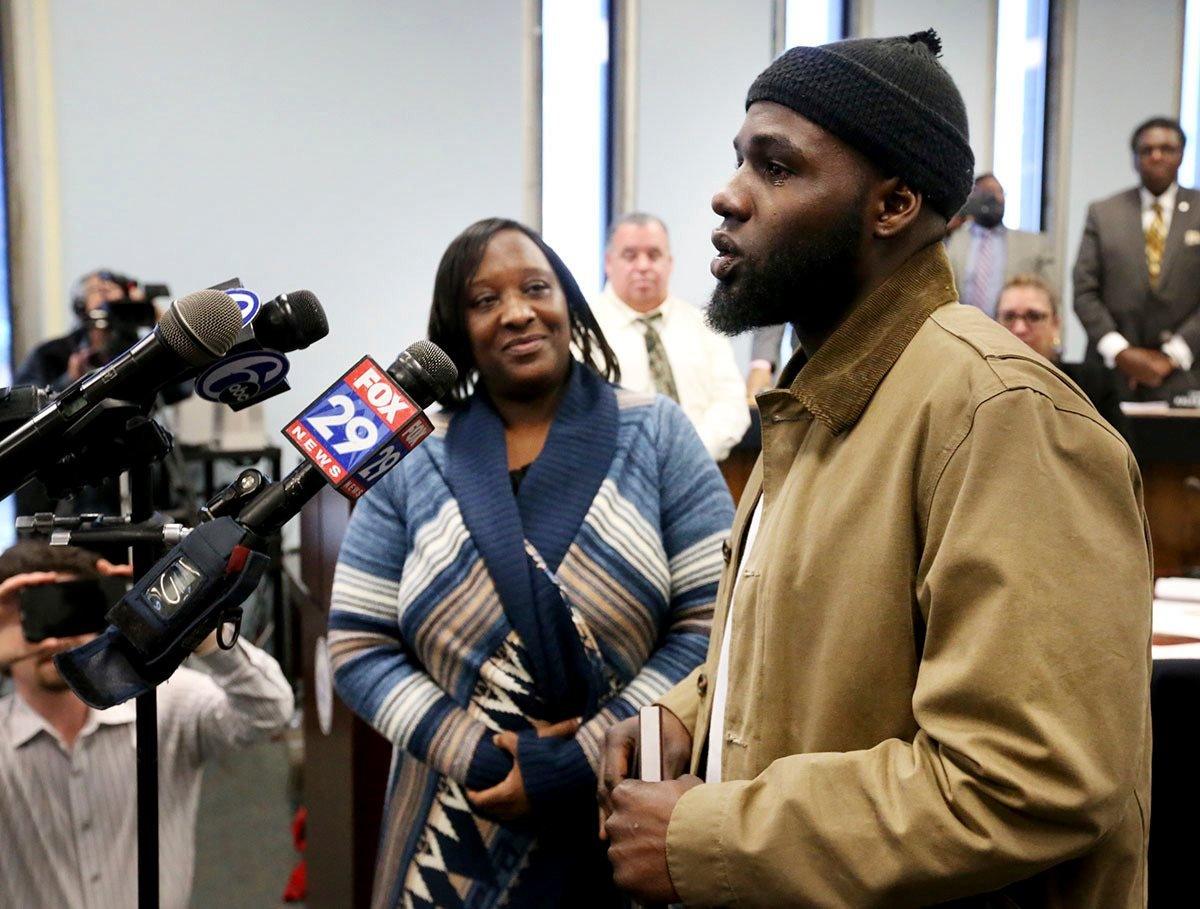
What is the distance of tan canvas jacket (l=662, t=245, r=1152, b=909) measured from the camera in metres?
0.84

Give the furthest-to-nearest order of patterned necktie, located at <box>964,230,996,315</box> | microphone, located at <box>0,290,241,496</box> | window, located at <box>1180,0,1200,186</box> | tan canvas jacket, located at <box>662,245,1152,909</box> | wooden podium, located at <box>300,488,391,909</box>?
window, located at <box>1180,0,1200,186</box> < patterned necktie, located at <box>964,230,996,315</box> < wooden podium, located at <box>300,488,391,909</box> < microphone, located at <box>0,290,241,496</box> < tan canvas jacket, located at <box>662,245,1152,909</box>

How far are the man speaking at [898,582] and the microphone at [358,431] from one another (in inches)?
11.7

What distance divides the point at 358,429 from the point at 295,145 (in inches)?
181

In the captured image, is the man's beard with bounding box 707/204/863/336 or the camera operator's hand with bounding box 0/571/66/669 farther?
the camera operator's hand with bounding box 0/571/66/669

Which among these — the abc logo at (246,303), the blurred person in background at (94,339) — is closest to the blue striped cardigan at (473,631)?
the abc logo at (246,303)

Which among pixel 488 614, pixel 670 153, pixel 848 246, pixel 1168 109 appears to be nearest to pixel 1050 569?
pixel 848 246

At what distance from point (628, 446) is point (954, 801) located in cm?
91

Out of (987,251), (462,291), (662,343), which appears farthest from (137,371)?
(987,251)

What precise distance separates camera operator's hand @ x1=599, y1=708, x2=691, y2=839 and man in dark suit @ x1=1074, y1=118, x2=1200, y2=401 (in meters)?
4.57

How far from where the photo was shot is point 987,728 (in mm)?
849

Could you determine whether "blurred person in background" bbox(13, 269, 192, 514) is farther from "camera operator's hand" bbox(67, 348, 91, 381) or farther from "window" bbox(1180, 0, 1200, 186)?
"window" bbox(1180, 0, 1200, 186)

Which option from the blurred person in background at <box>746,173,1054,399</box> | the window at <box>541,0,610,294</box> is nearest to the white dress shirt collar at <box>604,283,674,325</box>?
the blurred person in background at <box>746,173,1054,399</box>

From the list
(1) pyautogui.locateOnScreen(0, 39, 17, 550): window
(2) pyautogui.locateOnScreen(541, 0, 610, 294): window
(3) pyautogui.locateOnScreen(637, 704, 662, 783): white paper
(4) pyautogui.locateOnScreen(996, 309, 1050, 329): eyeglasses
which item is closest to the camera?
(3) pyautogui.locateOnScreen(637, 704, 662, 783): white paper

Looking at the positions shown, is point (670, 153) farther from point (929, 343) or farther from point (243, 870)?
point (929, 343)
